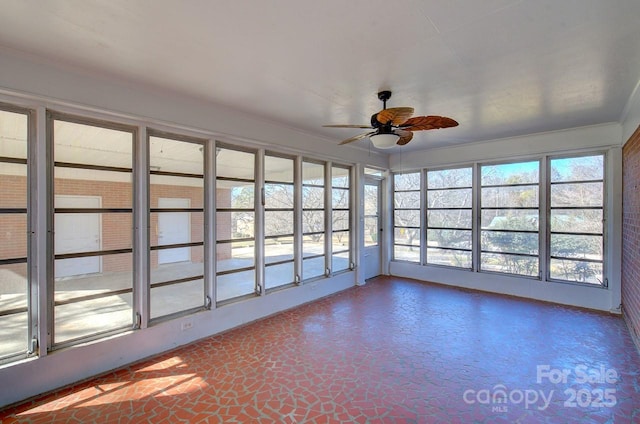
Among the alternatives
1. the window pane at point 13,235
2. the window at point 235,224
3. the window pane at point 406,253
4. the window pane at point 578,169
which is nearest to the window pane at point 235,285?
the window at point 235,224

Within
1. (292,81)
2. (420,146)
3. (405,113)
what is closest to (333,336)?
(405,113)

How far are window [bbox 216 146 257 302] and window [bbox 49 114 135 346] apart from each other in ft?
3.32

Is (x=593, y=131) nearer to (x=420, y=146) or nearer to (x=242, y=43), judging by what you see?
(x=420, y=146)

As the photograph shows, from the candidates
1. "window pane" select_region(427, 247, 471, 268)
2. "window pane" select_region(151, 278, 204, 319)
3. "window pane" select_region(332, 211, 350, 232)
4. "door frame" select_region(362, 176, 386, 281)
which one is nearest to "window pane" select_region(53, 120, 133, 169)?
"window pane" select_region(151, 278, 204, 319)

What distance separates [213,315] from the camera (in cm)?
373

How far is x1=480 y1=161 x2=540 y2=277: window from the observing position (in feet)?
17.1

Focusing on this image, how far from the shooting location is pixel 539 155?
199 inches

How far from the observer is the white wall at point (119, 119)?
2.44 meters

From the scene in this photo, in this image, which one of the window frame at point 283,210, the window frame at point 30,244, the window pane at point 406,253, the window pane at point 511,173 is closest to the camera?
the window frame at point 30,244

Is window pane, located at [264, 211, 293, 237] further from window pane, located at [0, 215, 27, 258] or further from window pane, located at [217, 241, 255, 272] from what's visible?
window pane, located at [0, 215, 27, 258]

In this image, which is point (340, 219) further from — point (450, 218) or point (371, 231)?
point (450, 218)

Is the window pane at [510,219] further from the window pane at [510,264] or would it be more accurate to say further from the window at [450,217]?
the window pane at [510,264]

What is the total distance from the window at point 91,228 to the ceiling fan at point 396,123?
2256 millimetres

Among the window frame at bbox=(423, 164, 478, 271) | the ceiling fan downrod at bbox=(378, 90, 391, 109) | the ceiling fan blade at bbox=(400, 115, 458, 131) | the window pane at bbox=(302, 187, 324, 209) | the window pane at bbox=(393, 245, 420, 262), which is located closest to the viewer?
the ceiling fan blade at bbox=(400, 115, 458, 131)
